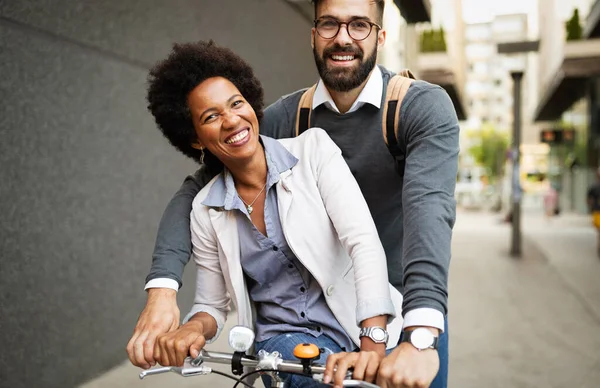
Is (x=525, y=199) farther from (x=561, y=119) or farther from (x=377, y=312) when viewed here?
(x=377, y=312)

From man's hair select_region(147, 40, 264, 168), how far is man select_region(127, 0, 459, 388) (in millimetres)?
245

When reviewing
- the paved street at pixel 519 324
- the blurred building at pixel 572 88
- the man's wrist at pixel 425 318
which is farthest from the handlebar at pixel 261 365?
the blurred building at pixel 572 88

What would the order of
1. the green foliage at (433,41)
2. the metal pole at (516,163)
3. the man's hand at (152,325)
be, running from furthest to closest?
the green foliage at (433,41) → the metal pole at (516,163) → the man's hand at (152,325)

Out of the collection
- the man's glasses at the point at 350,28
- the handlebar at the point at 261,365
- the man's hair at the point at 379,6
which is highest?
the man's hair at the point at 379,6

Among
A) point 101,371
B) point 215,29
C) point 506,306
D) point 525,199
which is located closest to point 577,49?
point 506,306

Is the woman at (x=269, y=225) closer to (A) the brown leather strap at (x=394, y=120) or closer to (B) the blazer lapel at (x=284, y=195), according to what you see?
(B) the blazer lapel at (x=284, y=195)

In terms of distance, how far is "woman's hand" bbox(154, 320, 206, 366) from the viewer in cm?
190

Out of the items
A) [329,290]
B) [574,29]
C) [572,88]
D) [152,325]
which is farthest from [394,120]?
[572,88]

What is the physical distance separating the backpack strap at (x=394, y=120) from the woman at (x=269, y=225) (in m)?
0.28

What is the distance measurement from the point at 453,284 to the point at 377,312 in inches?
311

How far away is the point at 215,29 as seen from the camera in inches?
276

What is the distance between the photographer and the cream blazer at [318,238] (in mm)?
2059

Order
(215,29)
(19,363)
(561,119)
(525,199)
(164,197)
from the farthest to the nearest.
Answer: (525,199) → (561,119) → (215,29) → (164,197) → (19,363)

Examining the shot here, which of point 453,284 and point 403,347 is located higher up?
point 403,347
